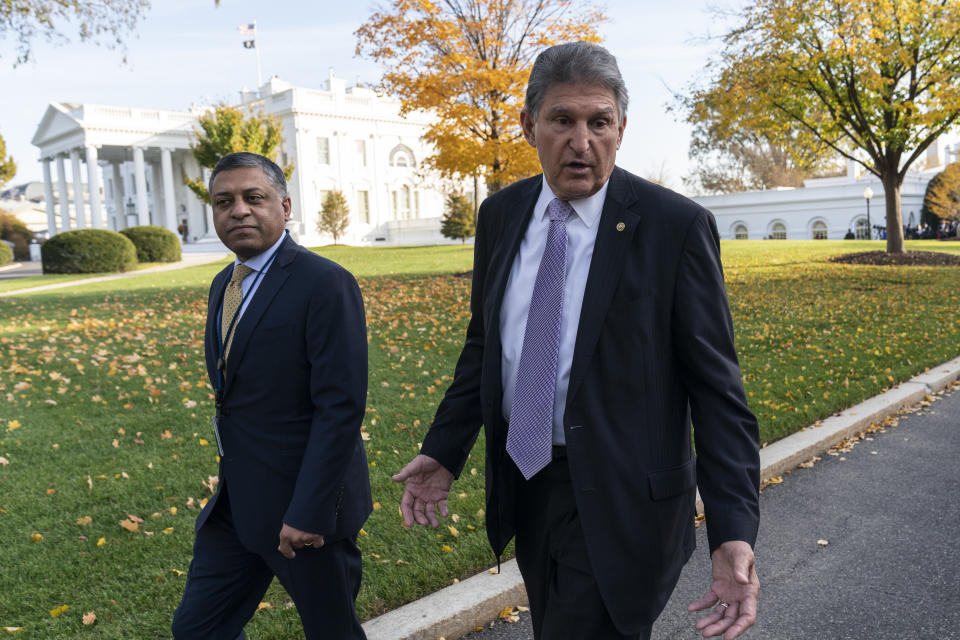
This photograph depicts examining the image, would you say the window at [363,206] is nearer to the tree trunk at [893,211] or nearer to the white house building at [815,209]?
the white house building at [815,209]

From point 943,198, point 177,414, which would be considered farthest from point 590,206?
point 943,198

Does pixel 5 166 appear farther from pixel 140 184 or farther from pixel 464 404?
pixel 464 404

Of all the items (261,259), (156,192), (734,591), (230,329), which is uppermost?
(156,192)

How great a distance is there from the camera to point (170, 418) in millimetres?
6574

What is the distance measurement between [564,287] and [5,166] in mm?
60782

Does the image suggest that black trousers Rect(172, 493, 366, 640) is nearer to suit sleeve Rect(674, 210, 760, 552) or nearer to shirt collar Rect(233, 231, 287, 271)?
shirt collar Rect(233, 231, 287, 271)

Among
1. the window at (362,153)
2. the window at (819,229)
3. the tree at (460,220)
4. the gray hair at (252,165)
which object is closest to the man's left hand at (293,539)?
the gray hair at (252,165)

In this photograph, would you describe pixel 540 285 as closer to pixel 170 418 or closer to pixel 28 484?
pixel 28 484

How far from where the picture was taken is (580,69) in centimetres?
191

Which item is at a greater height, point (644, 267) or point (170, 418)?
point (644, 267)

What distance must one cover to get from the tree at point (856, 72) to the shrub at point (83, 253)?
20827 mm

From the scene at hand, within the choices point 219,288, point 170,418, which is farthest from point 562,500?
point 170,418

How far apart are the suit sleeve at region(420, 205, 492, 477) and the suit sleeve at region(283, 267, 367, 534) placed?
260mm

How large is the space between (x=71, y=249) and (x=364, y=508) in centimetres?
2753
